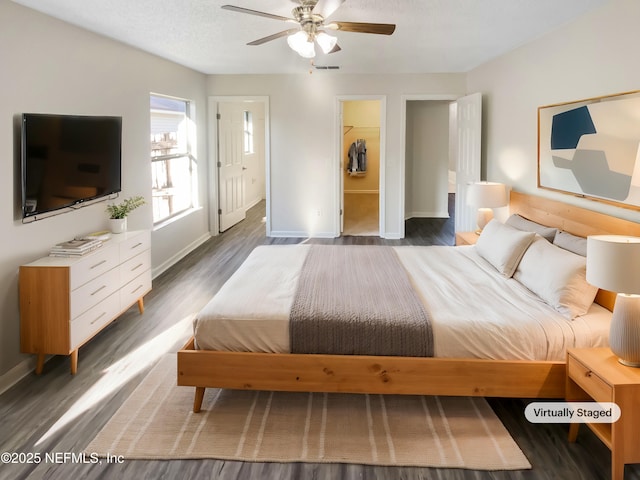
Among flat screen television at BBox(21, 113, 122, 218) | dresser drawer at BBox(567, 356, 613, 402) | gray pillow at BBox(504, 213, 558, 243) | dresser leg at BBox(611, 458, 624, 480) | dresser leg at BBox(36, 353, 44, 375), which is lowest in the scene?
dresser leg at BBox(611, 458, 624, 480)

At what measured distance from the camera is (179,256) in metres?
6.17

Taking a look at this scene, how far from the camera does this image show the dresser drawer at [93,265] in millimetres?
3080

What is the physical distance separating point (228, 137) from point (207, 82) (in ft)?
3.13

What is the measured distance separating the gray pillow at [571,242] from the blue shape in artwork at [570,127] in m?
0.66

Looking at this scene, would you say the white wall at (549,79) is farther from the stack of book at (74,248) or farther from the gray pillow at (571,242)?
the stack of book at (74,248)

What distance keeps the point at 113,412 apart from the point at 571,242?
9.93 feet

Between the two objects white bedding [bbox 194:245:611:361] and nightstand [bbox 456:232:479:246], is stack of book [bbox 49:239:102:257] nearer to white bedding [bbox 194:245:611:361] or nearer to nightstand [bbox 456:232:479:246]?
white bedding [bbox 194:245:611:361]

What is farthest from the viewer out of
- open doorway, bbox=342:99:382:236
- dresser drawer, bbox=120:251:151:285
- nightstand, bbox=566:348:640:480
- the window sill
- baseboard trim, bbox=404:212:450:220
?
open doorway, bbox=342:99:382:236

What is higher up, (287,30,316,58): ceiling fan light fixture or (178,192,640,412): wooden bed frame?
(287,30,316,58): ceiling fan light fixture

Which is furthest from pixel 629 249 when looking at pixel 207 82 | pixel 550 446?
pixel 207 82

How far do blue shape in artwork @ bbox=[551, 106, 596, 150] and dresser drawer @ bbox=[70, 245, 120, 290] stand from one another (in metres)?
3.46

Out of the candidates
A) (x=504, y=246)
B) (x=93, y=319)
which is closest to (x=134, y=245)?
(x=93, y=319)

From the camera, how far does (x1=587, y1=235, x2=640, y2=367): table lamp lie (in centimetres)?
213

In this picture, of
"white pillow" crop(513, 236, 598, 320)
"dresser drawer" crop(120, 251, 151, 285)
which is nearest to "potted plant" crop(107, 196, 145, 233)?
"dresser drawer" crop(120, 251, 151, 285)
